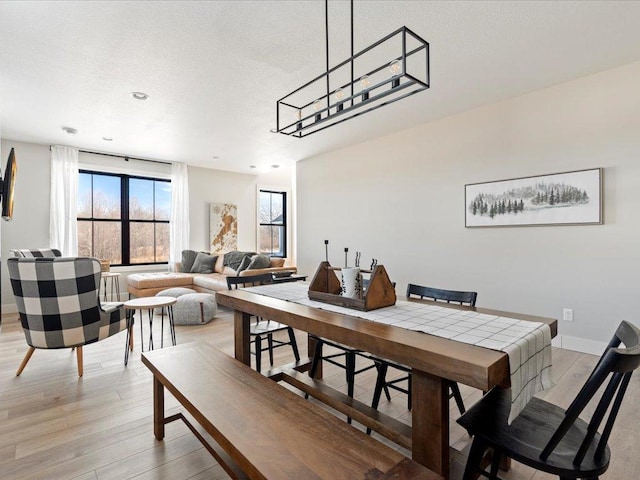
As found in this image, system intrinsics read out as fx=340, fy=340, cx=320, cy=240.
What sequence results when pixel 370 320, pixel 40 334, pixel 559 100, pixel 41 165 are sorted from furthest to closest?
pixel 41 165, pixel 559 100, pixel 40 334, pixel 370 320

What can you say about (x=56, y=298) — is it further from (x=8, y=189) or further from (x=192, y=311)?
(x=192, y=311)

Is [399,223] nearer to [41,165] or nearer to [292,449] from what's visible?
[292,449]

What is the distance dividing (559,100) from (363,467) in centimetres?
377

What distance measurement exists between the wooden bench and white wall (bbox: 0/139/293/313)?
16.1 feet

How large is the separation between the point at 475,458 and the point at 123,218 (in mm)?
6672

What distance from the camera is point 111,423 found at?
6.79 ft

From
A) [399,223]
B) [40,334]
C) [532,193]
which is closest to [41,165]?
[40,334]

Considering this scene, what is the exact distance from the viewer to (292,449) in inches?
43.8

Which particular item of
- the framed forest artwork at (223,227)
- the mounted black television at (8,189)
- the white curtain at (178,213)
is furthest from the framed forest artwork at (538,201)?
the white curtain at (178,213)

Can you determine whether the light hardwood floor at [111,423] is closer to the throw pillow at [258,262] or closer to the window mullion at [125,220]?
the throw pillow at [258,262]

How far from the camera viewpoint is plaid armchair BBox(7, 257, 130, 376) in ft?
8.13

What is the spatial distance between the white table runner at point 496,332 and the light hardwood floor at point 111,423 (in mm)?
552

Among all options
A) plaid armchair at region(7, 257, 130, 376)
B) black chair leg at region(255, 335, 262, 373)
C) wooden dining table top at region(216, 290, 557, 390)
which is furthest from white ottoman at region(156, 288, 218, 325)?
wooden dining table top at region(216, 290, 557, 390)

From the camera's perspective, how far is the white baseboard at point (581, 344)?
313 cm
